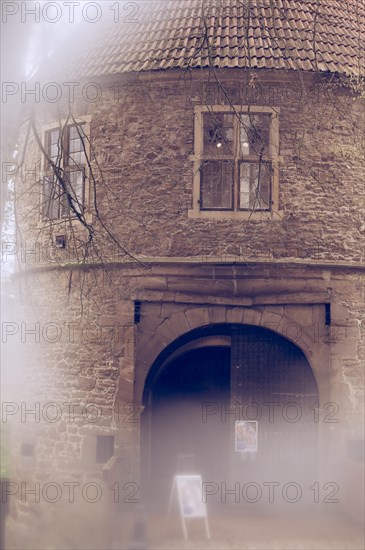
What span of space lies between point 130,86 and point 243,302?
393 centimetres

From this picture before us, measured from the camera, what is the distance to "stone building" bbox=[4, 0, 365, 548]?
13.6 m

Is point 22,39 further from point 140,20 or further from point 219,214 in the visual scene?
point 140,20

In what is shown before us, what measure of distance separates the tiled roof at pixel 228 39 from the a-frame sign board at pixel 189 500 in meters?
6.18

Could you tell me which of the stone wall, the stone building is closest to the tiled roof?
the stone building

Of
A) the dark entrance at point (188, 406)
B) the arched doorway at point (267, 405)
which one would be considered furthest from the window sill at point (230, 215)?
the dark entrance at point (188, 406)

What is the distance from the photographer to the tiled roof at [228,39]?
1370 cm

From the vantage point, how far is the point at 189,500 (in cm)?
1240

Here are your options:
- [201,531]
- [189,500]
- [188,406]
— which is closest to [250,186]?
[189,500]

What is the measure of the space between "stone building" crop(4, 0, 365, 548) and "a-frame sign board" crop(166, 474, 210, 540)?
120 cm

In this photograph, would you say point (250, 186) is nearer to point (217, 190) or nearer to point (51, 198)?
point (217, 190)

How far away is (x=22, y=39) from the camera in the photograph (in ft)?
20.4

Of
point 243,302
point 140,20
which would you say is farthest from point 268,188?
point 140,20

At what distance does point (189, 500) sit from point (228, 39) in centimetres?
719

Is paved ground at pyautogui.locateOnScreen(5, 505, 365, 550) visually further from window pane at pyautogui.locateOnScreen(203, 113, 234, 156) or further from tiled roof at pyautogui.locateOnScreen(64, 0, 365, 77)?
tiled roof at pyautogui.locateOnScreen(64, 0, 365, 77)
